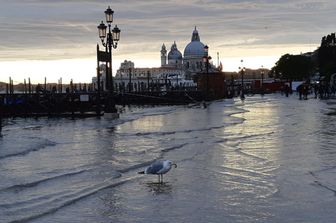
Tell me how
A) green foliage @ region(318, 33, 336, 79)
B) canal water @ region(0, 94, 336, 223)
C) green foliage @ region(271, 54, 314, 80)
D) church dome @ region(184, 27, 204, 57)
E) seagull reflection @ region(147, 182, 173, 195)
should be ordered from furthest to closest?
church dome @ region(184, 27, 204, 57)
green foliage @ region(271, 54, 314, 80)
green foliage @ region(318, 33, 336, 79)
seagull reflection @ region(147, 182, 173, 195)
canal water @ region(0, 94, 336, 223)

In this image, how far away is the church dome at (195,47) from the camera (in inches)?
7106

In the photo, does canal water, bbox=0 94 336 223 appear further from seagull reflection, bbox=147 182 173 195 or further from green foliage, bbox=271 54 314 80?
green foliage, bbox=271 54 314 80

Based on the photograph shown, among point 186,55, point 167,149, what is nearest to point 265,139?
point 167,149

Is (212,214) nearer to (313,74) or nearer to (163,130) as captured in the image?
(163,130)

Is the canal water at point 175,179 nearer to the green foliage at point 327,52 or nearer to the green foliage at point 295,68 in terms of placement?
the green foliage at point 327,52

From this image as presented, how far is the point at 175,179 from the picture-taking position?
11156 mm

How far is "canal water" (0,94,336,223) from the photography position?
843 cm

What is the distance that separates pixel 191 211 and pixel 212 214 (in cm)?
33

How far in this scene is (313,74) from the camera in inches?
5807

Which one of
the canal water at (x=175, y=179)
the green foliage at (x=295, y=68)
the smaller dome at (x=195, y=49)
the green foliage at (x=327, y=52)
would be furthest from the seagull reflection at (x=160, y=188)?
the smaller dome at (x=195, y=49)

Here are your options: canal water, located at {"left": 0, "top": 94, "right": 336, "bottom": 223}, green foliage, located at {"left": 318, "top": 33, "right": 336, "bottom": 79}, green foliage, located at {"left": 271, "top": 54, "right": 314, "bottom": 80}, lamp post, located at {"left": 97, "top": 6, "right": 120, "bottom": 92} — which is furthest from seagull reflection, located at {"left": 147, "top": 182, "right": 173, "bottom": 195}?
green foliage, located at {"left": 271, "top": 54, "right": 314, "bottom": 80}

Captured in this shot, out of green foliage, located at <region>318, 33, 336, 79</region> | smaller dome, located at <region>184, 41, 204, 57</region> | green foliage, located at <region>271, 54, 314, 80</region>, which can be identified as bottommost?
green foliage, located at <region>271, 54, 314, 80</region>

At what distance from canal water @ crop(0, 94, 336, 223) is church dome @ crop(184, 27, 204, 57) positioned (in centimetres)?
16108

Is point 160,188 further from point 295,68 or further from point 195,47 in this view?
point 195,47
